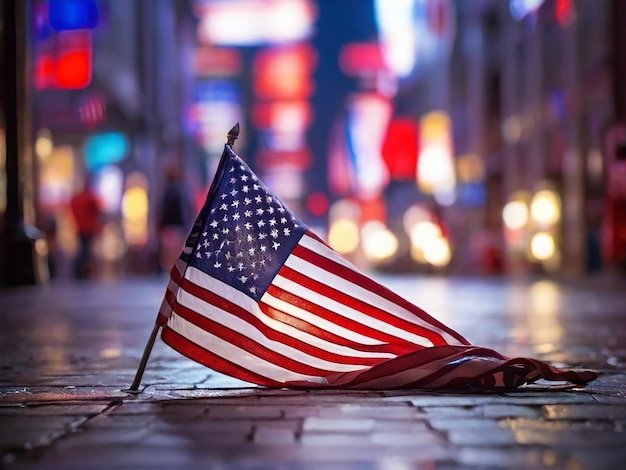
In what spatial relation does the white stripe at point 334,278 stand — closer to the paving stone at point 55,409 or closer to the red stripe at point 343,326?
the red stripe at point 343,326

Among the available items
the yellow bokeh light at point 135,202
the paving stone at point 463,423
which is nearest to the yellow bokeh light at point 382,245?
the yellow bokeh light at point 135,202

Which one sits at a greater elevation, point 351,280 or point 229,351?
point 351,280

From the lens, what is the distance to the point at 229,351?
4.45 meters

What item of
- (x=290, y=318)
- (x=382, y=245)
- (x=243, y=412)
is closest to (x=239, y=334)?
(x=290, y=318)

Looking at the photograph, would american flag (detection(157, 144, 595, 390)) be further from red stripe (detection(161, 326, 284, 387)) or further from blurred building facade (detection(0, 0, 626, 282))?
blurred building facade (detection(0, 0, 626, 282))

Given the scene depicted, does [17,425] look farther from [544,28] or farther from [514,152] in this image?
[514,152]

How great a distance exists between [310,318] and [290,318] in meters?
0.09

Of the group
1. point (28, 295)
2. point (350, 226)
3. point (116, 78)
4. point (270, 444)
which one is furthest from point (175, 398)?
point (350, 226)

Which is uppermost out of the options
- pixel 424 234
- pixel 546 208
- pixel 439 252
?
pixel 546 208

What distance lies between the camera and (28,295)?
1366cm

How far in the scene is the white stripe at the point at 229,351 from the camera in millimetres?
4449

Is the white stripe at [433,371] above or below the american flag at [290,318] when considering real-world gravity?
below

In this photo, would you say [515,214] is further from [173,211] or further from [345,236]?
[345,236]

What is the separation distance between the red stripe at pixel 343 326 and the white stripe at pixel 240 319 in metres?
0.03
